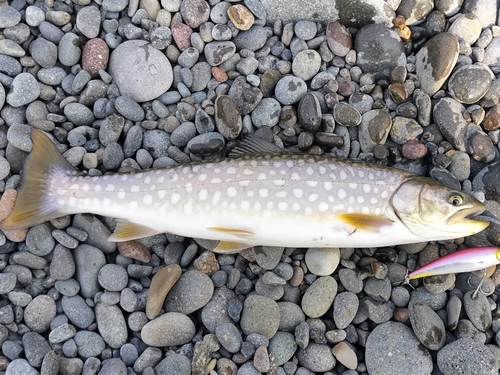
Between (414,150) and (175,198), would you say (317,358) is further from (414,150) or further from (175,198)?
(414,150)

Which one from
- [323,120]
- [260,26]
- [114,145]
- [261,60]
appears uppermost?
[260,26]

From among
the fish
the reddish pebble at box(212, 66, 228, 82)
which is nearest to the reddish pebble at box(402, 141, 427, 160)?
the fish

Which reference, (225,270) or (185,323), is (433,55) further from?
(185,323)

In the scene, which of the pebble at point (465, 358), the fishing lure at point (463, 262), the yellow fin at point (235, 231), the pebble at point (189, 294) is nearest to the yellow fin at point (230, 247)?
the yellow fin at point (235, 231)

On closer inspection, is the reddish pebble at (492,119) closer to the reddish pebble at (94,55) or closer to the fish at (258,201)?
the fish at (258,201)

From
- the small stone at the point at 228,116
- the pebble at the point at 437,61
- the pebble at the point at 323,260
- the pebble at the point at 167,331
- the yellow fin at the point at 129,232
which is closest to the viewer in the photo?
the pebble at the point at 167,331

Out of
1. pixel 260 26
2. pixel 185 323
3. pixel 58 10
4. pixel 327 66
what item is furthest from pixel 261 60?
pixel 185 323

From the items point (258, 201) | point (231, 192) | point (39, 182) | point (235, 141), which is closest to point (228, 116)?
point (235, 141)
